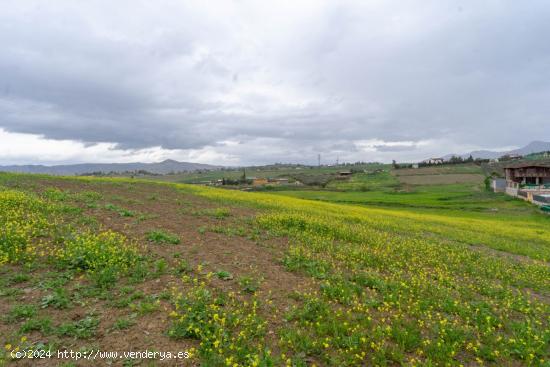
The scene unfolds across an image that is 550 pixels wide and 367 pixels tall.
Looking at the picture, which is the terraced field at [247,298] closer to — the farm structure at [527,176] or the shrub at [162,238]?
the shrub at [162,238]

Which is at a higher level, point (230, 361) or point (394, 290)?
point (230, 361)

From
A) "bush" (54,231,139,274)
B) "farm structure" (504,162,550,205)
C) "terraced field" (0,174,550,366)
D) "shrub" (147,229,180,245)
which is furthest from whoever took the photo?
"farm structure" (504,162,550,205)

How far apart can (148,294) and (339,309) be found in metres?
4.40

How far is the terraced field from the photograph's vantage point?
4.93 m

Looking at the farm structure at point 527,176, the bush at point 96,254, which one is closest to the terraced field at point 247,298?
the bush at point 96,254

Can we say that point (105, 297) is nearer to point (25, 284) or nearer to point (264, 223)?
point (25, 284)

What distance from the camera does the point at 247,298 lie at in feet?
21.3

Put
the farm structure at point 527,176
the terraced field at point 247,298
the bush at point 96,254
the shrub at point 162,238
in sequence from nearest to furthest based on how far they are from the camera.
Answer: the terraced field at point 247,298 < the bush at point 96,254 < the shrub at point 162,238 < the farm structure at point 527,176

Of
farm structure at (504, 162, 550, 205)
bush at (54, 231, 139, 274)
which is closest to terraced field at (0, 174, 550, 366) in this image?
bush at (54, 231, 139, 274)

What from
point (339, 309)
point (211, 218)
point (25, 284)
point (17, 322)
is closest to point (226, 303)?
point (339, 309)

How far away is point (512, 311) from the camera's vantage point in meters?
7.52

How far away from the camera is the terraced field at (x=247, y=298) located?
4930 mm

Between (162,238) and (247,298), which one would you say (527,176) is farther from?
(162,238)

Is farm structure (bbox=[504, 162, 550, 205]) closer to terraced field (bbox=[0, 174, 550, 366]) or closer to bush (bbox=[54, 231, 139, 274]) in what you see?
terraced field (bbox=[0, 174, 550, 366])
